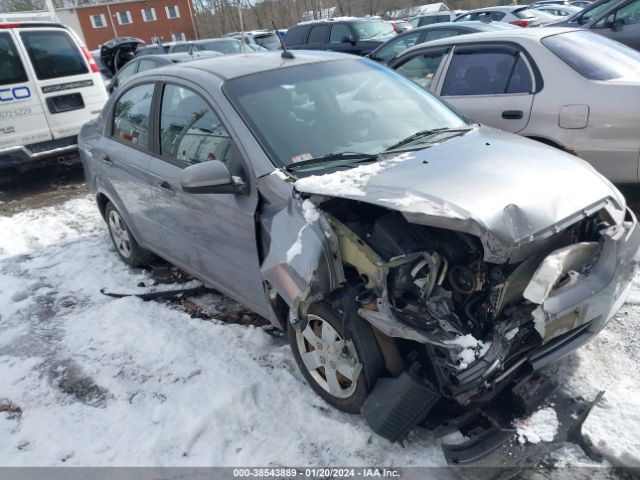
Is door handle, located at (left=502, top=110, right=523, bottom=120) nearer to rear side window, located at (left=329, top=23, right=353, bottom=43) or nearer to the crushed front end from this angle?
the crushed front end

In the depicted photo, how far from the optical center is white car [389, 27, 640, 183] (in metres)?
4.06

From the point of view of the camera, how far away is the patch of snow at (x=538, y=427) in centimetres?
229

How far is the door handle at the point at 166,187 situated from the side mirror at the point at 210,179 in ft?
2.35

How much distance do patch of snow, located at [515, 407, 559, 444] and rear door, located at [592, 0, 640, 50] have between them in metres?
7.71

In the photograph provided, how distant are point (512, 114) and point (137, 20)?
174ft

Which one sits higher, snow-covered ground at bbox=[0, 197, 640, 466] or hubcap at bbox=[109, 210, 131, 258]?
hubcap at bbox=[109, 210, 131, 258]

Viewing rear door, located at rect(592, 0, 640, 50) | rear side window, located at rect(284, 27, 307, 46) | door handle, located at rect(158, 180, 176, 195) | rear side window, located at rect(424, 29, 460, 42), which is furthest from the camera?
rear side window, located at rect(284, 27, 307, 46)

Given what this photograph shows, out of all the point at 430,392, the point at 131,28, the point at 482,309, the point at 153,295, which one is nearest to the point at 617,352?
the point at 482,309

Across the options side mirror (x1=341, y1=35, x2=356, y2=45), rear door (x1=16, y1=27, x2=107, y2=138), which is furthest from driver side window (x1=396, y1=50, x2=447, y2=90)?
side mirror (x1=341, y1=35, x2=356, y2=45)

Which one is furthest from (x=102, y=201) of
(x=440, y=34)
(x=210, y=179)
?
(x=440, y=34)

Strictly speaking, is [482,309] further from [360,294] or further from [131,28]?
[131,28]

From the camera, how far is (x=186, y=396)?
295 centimetres

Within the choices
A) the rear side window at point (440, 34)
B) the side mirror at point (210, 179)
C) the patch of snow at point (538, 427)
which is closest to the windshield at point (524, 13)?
the rear side window at point (440, 34)

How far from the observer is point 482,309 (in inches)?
91.0
